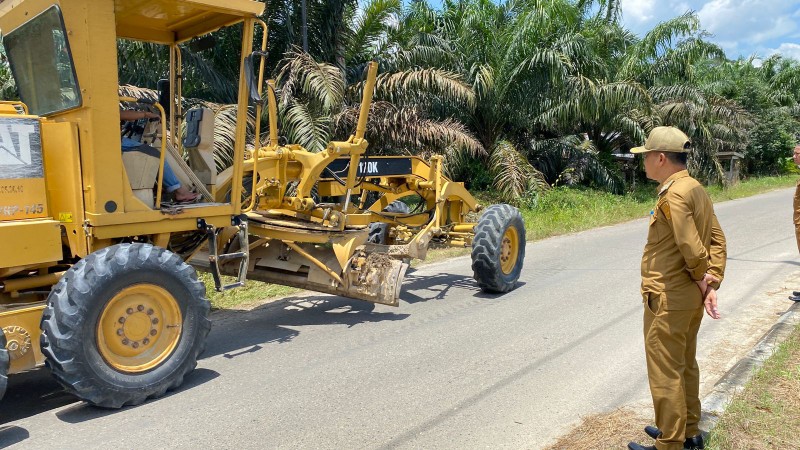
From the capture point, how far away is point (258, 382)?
500 cm

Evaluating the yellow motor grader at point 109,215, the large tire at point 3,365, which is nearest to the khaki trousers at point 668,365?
the yellow motor grader at point 109,215

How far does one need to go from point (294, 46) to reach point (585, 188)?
35.9 ft

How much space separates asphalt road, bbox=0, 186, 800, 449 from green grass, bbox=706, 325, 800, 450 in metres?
0.46

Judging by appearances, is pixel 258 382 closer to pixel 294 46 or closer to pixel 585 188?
pixel 294 46

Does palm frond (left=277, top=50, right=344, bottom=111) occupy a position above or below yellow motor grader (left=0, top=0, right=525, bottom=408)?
above

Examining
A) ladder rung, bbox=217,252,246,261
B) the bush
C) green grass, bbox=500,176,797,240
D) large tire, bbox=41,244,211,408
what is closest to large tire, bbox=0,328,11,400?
large tire, bbox=41,244,211,408

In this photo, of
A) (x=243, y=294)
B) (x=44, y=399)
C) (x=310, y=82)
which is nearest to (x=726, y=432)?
(x=44, y=399)

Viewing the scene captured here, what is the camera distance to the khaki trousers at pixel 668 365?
3420 millimetres

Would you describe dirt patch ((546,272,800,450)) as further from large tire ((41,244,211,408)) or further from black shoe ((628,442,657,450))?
large tire ((41,244,211,408))

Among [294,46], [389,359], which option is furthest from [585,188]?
[389,359]

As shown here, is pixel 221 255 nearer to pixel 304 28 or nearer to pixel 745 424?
pixel 745 424

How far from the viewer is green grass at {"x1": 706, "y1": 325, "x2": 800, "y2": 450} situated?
377 cm

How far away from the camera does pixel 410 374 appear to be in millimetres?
5164

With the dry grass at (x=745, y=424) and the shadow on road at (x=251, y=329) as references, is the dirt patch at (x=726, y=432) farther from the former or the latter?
the shadow on road at (x=251, y=329)
